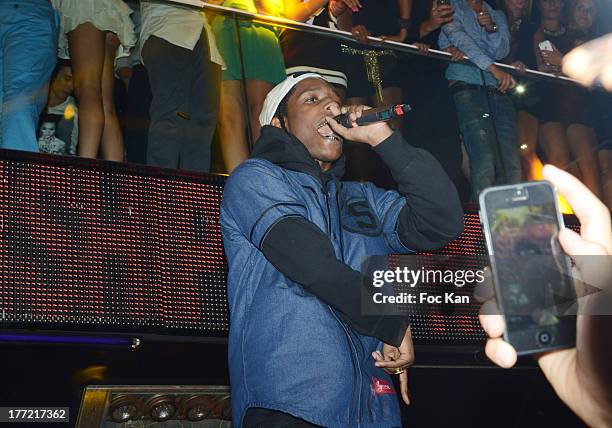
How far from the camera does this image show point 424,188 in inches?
94.3

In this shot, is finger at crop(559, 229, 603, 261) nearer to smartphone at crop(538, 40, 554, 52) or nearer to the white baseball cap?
the white baseball cap

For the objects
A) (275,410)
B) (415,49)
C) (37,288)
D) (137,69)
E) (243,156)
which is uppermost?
(415,49)

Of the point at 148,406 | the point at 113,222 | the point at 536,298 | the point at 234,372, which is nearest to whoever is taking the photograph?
the point at 536,298

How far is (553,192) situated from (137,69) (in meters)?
2.80

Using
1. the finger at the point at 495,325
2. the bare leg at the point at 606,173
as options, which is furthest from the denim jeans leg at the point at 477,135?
the finger at the point at 495,325

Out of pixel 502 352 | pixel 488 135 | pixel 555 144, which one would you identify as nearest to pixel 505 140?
pixel 488 135

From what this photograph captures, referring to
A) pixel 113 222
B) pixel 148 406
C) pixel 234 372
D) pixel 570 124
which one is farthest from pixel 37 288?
pixel 570 124

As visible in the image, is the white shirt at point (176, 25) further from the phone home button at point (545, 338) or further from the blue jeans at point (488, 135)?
the phone home button at point (545, 338)

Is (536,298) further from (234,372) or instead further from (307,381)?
(234,372)

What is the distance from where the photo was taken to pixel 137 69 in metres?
3.76

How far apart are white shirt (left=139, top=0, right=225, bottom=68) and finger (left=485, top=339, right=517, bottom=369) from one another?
2839 mm

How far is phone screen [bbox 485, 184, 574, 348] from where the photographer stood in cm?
119

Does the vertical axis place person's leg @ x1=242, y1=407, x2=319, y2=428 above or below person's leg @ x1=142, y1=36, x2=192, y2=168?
below

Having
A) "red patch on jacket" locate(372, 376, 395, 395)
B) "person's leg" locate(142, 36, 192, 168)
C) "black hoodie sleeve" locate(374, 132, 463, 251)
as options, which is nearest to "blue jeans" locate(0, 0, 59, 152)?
"person's leg" locate(142, 36, 192, 168)
